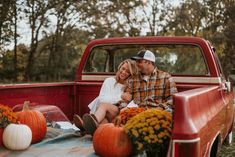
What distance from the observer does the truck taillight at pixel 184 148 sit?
215cm

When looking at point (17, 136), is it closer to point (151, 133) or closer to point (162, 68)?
point (151, 133)

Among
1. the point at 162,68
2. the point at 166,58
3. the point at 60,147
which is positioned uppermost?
the point at 166,58

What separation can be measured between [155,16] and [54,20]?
36.4ft

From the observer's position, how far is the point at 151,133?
253 cm

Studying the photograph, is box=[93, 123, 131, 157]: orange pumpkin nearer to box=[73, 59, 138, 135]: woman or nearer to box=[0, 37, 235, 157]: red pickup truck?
box=[0, 37, 235, 157]: red pickup truck

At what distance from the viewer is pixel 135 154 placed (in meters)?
2.65

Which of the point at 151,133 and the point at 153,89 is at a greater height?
the point at 153,89

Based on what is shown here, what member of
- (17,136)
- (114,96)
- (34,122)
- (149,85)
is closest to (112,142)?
(17,136)

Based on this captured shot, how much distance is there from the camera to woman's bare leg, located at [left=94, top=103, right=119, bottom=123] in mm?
4262

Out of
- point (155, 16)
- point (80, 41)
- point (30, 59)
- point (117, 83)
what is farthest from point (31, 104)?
point (155, 16)

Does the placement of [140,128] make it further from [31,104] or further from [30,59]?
[30,59]

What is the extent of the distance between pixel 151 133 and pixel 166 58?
337 cm

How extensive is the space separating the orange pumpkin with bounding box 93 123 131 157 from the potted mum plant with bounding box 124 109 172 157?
56 millimetres

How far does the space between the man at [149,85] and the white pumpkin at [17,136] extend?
5.21 feet
